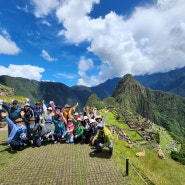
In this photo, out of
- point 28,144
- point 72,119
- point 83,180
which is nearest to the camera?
point 83,180

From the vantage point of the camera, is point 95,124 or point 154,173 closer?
point 154,173

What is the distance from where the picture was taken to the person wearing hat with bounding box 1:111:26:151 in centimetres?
1243

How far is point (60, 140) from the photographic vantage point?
15.2 m

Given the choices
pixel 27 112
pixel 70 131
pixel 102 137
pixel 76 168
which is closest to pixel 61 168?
pixel 76 168

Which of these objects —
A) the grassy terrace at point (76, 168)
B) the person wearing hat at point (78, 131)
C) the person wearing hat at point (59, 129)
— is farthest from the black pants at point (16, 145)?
the person wearing hat at point (78, 131)

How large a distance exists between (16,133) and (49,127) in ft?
8.17

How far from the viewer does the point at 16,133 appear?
12.5 metres

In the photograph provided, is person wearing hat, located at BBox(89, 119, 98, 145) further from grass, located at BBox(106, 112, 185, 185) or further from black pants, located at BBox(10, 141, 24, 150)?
black pants, located at BBox(10, 141, 24, 150)

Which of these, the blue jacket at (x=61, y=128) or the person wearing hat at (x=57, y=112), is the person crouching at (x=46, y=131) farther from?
the person wearing hat at (x=57, y=112)

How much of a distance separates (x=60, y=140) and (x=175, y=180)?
7.95 meters

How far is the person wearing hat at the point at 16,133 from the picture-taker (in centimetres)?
1243

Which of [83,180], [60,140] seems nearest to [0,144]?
[60,140]

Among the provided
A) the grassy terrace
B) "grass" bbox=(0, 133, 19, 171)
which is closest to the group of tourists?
"grass" bbox=(0, 133, 19, 171)

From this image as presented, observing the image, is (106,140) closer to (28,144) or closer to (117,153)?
(117,153)
